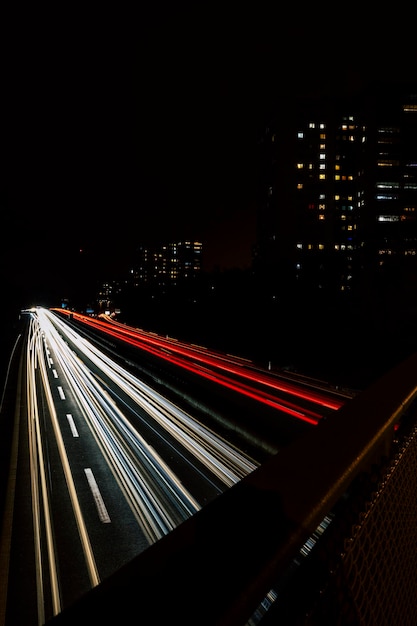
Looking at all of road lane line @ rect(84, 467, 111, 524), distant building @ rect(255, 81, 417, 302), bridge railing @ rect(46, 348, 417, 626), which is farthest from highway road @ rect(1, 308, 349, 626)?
distant building @ rect(255, 81, 417, 302)

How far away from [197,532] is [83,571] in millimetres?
8393

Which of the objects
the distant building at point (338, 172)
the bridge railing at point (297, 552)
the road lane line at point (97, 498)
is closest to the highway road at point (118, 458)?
the road lane line at point (97, 498)

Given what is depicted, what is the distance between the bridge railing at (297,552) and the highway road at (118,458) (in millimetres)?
7058

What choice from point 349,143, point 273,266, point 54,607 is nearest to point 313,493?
point 54,607

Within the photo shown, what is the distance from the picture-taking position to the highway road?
8484 millimetres

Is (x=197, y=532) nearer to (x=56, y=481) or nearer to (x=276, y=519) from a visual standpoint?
(x=276, y=519)

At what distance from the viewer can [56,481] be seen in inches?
489

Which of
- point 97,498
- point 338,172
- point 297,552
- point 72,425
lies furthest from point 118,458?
point 338,172

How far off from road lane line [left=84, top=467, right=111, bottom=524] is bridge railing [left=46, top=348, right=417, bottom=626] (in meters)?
9.64

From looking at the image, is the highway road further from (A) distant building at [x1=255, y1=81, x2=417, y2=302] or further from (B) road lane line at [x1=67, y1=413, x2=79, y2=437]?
(A) distant building at [x1=255, y1=81, x2=417, y2=302]

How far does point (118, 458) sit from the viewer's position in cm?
1421

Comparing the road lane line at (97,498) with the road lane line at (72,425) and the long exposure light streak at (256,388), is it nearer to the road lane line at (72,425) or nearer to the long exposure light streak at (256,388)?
the road lane line at (72,425)

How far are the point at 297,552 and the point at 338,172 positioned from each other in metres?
129

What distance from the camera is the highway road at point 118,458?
848 centimetres
